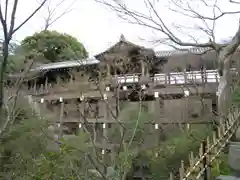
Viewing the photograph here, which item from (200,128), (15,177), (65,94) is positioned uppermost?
(65,94)

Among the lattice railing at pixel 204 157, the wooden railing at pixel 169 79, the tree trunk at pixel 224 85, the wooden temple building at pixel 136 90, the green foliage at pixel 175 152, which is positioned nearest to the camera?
the lattice railing at pixel 204 157

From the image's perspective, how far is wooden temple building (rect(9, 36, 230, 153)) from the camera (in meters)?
11.4

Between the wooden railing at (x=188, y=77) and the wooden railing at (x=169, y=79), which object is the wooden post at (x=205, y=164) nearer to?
the wooden railing at (x=169, y=79)

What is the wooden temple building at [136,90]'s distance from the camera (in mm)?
11352

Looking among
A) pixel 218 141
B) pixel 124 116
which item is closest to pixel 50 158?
pixel 124 116

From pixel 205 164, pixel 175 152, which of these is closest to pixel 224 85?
pixel 175 152

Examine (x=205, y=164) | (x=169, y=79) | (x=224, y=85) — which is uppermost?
(x=169, y=79)

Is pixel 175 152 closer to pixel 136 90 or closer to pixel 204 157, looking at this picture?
pixel 136 90

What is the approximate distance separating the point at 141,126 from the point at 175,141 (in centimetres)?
149

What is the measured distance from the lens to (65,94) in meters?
15.7

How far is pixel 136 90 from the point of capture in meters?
13.6

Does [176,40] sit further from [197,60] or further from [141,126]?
[197,60]

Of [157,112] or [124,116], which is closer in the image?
[124,116]

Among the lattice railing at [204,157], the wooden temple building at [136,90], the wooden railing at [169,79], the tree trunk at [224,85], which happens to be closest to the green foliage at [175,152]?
the wooden temple building at [136,90]
